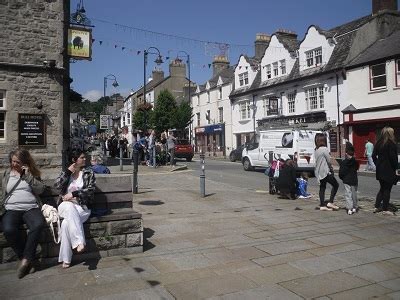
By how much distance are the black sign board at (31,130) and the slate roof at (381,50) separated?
19.9m

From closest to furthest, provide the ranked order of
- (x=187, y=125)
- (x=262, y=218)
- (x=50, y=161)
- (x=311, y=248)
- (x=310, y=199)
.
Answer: (x=311, y=248) < (x=262, y=218) < (x=310, y=199) < (x=50, y=161) < (x=187, y=125)

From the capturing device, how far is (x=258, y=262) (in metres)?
5.39

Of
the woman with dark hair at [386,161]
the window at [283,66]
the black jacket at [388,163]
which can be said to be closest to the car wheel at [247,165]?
the woman with dark hair at [386,161]

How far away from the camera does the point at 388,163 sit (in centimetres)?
850

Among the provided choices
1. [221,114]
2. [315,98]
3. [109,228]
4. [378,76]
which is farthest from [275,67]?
[109,228]

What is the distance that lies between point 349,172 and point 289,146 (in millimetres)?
9944

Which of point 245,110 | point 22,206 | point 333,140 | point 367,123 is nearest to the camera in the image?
point 22,206

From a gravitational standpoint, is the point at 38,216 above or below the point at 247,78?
below

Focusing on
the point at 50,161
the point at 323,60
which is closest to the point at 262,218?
the point at 50,161

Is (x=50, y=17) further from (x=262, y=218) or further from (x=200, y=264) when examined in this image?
(x=200, y=264)

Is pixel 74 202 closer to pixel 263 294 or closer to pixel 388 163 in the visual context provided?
pixel 263 294

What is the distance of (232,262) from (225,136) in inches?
1441

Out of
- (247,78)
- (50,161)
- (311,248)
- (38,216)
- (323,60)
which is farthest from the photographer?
(247,78)

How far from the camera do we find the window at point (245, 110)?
125 feet
